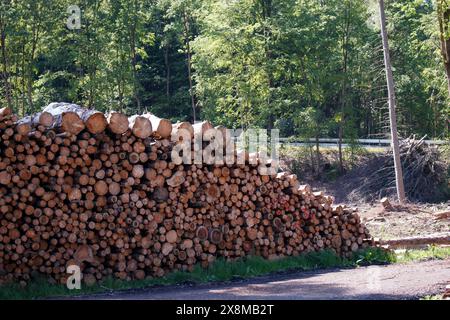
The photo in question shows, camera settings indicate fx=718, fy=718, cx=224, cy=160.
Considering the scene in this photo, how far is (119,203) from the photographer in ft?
34.6

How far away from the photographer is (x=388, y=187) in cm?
2573

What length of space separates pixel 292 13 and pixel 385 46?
297 inches

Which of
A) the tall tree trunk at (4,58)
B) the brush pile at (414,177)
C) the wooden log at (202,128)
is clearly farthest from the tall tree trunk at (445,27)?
the tall tree trunk at (4,58)

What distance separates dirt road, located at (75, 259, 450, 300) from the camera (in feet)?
29.9

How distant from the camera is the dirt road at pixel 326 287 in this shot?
9109mm

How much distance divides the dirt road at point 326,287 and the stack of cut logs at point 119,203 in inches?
32.1

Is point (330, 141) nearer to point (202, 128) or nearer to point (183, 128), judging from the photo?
point (202, 128)

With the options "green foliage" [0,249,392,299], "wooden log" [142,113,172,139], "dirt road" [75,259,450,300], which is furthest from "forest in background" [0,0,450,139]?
"wooden log" [142,113,172,139]

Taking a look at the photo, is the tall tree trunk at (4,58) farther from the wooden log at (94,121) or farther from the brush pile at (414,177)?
the wooden log at (94,121)

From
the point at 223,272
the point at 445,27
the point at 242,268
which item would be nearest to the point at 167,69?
the point at 445,27

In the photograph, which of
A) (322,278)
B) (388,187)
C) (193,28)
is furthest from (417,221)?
(193,28)

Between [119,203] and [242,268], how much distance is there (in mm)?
2299

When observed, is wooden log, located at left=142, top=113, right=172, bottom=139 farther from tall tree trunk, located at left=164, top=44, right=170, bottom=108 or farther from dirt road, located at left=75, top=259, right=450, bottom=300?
tall tree trunk, located at left=164, top=44, right=170, bottom=108
